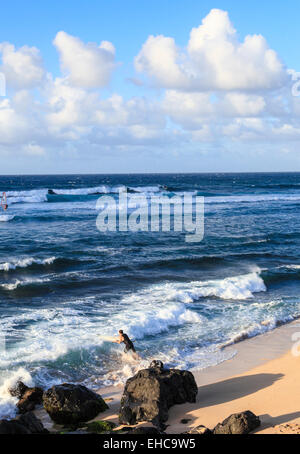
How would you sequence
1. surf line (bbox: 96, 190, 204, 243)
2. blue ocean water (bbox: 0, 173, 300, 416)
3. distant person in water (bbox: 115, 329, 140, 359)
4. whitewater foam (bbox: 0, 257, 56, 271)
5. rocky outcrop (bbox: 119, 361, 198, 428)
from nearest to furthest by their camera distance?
rocky outcrop (bbox: 119, 361, 198, 428) < distant person in water (bbox: 115, 329, 140, 359) < blue ocean water (bbox: 0, 173, 300, 416) < whitewater foam (bbox: 0, 257, 56, 271) < surf line (bbox: 96, 190, 204, 243)

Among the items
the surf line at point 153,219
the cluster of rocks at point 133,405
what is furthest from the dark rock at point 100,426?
the surf line at point 153,219

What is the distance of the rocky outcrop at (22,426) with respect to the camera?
7.66 m

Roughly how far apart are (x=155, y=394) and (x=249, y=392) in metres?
2.45

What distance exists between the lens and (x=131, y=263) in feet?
81.5

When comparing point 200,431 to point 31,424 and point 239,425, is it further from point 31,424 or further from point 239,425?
point 31,424

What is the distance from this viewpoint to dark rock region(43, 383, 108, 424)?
30.2 ft

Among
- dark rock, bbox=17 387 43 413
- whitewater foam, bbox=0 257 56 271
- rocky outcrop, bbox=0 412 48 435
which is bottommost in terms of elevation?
dark rock, bbox=17 387 43 413

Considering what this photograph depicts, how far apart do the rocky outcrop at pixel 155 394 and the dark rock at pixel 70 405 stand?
0.67m

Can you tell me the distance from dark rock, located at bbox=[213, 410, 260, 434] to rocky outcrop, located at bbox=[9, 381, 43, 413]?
14.4ft

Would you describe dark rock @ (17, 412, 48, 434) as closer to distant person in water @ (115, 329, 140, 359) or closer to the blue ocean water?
the blue ocean water

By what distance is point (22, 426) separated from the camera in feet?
25.8

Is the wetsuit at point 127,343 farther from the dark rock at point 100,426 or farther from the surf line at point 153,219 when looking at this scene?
the surf line at point 153,219

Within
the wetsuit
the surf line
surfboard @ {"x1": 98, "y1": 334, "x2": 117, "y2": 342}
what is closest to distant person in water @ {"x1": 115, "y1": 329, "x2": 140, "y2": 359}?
the wetsuit

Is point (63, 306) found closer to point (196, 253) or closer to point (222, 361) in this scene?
point (222, 361)
